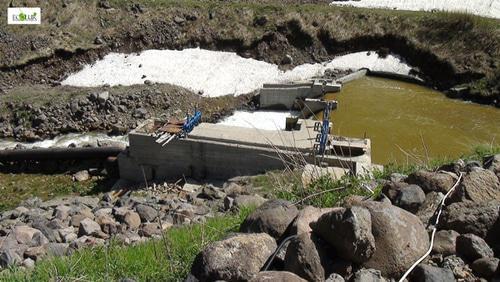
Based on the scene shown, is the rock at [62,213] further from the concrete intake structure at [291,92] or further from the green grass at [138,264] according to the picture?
the concrete intake structure at [291,92]

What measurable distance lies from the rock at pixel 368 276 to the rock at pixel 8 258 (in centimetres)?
562

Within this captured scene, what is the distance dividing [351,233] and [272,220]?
1103 millimetres

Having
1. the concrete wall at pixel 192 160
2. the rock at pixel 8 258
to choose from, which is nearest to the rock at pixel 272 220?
the rock at pixel 8 258

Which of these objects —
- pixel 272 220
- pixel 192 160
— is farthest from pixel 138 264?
pixel 192 160

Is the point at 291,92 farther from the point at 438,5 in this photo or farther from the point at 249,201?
the point at 249,201

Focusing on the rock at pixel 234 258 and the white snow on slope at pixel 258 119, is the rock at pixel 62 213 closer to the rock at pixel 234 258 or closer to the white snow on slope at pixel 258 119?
the white snow on slope at pixel 258 119

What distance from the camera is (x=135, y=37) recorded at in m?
28.1

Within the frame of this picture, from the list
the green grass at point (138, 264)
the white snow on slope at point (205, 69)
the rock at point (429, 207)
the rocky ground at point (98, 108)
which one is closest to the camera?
the rock at point (429, 207)

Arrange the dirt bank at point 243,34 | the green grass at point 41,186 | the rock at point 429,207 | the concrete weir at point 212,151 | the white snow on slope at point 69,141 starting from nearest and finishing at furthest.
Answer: the rock at point 429,207 → the concrete weir at point 212,151 → the green grass at point 41,186 → the white snow on slope at point 69,141 → the dirt bank at point 243,34

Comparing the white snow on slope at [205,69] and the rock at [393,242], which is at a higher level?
the rock at [393,242]

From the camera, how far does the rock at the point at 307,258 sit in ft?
11.9

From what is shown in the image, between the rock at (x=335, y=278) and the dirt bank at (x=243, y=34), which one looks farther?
the dirt bank at (x=243, y=34)

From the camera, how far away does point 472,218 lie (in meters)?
4.05

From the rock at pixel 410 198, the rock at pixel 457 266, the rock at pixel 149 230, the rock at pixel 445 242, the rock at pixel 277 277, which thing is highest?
the rock at pixel 410 198
